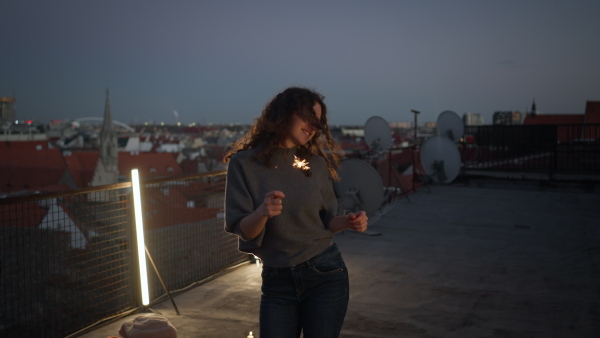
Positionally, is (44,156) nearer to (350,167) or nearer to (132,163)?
(132,163)

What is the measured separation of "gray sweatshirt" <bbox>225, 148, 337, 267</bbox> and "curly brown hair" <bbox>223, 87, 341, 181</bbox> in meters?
0.05

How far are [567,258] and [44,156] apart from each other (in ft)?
225

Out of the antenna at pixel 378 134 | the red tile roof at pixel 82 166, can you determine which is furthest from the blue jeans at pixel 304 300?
the red tile roof at pixel 82 166

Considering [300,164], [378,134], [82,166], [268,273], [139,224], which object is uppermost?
[378,134]

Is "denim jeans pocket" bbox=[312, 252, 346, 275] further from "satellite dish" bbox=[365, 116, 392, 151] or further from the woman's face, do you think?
"satellite dish" bbox=[365, 116, 392, 151]

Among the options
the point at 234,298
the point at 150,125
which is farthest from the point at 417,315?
the point at 150,125

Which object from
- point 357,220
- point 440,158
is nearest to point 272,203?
point 357,220

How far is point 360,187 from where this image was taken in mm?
7297

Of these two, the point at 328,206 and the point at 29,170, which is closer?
the point at 328,206

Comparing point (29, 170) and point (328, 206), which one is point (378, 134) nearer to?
point (328, 206)

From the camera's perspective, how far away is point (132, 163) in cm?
7638

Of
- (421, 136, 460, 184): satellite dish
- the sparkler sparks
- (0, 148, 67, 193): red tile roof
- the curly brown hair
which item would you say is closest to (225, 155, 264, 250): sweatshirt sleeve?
the curly brown hair

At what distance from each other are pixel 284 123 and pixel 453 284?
3742 mm

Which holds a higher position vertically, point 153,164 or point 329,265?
point 329,265
